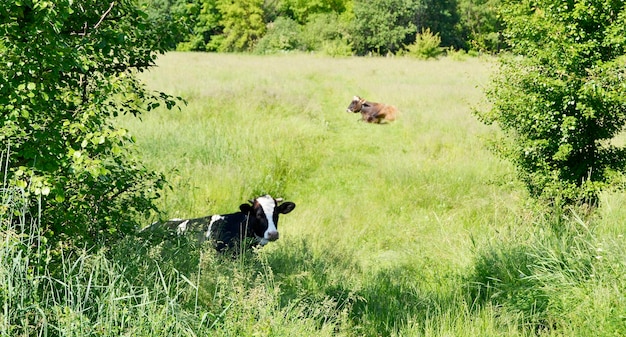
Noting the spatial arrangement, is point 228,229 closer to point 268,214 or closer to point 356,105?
point 268,214

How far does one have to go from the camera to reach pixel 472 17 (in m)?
62.5

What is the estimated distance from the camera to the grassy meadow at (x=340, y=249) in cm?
351

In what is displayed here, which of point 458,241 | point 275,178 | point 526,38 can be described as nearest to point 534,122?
point 526,38

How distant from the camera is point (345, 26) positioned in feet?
177

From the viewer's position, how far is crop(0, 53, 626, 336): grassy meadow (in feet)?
11.5

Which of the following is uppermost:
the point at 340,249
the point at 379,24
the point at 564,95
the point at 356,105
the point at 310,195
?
the point at 564,95

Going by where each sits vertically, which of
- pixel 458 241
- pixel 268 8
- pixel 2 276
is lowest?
pixel 268 8

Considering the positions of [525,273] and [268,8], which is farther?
[268,8]

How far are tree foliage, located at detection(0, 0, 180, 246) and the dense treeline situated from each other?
130 ft

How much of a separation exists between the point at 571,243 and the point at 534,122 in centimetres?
189

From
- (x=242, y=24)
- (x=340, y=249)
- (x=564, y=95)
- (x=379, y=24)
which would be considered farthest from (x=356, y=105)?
(x=242, y=24)

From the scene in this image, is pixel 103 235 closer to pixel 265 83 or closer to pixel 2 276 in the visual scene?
pixel 2 276

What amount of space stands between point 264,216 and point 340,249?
1.04 metres

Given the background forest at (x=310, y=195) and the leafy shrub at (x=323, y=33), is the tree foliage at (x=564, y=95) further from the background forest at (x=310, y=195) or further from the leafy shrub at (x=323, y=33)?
the leafy shrub at (x=323, y=33)
